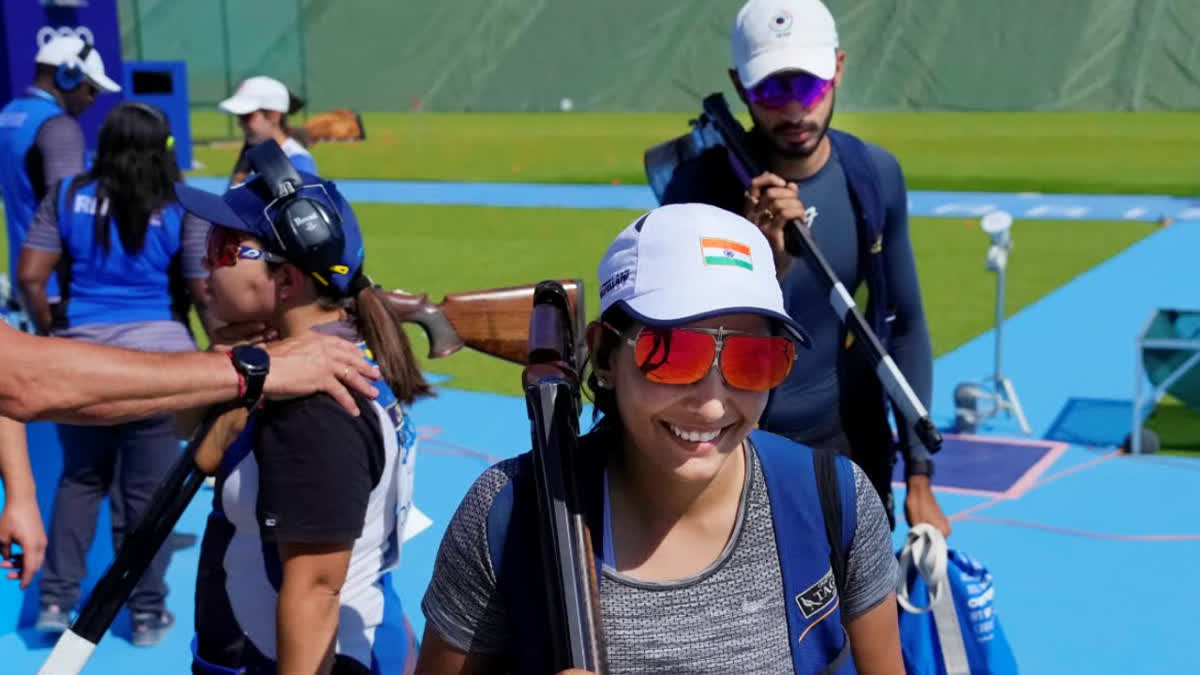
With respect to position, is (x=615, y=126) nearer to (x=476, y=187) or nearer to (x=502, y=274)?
(x=476, y=187)

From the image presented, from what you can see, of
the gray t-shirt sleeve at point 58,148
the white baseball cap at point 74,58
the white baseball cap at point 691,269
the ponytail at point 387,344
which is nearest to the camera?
the white baseball cap at point 691,269

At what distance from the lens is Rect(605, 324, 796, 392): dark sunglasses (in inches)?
86.6

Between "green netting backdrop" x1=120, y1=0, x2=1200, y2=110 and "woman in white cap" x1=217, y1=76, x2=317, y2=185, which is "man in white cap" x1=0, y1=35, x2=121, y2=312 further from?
"green netting backdrop" x1=120, y1=0, x2=1200, y2=110

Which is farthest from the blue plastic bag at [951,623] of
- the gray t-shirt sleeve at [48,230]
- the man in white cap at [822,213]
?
the gray t-shirt sleeve at [48,230]

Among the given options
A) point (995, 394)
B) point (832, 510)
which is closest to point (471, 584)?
point (832, 510)

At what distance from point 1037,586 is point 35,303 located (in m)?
4.93

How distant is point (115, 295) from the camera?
20.0 ft

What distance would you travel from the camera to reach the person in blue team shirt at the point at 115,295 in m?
5.92

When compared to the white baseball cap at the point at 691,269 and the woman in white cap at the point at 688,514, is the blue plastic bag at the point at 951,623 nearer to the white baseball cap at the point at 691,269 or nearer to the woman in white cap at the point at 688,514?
the woman in white cap at the point at 688,514

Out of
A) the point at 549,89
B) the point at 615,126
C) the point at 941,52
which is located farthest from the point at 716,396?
the point at 549,89

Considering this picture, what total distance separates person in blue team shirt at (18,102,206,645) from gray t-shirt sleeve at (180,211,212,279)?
0.09ft

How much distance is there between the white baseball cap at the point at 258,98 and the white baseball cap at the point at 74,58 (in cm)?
73

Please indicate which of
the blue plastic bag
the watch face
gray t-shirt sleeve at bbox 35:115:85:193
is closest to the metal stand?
the blue plastic bag

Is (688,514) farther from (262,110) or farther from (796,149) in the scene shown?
(262,110)
